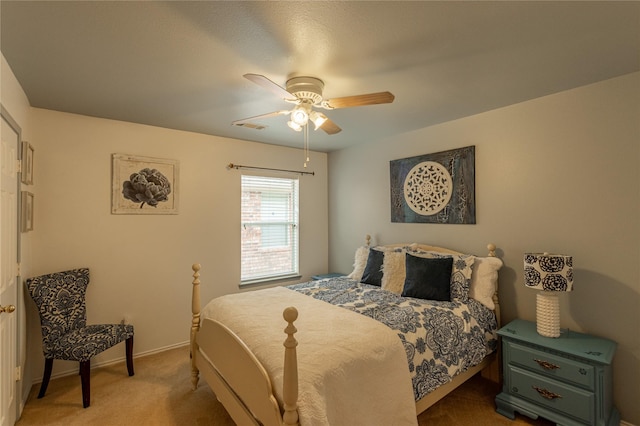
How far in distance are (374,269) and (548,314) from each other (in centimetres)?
153

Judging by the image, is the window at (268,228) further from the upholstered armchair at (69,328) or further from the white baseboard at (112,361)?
the upholstered armchair at (69,328)

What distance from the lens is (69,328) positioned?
2701 mm

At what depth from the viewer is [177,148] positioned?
3.52 metres

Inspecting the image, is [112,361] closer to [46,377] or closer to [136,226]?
[46,377]

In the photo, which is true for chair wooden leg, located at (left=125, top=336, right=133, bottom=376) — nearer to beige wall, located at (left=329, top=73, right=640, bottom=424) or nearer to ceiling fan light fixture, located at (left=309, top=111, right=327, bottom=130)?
ceiling fan light fixture, located at (left=309, top=111, right=327, bottom=130)

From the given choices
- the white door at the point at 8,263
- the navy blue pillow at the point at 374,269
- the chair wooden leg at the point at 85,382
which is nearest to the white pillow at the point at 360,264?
the navy blue pillow at the point at 374,269

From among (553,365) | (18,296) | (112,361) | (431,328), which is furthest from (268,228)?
(553,365)

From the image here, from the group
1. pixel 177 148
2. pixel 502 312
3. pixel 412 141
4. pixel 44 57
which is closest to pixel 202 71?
pixel 44 57

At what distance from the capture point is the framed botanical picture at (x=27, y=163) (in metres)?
2.36

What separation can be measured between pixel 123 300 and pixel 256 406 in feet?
7.61

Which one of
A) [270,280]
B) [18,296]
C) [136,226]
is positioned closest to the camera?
[18,296]

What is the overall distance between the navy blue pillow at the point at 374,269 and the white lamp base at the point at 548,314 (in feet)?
4.48

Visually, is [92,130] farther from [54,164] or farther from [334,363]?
[334,363]

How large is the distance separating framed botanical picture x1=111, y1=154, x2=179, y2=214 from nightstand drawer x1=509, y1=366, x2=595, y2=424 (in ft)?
11.8
